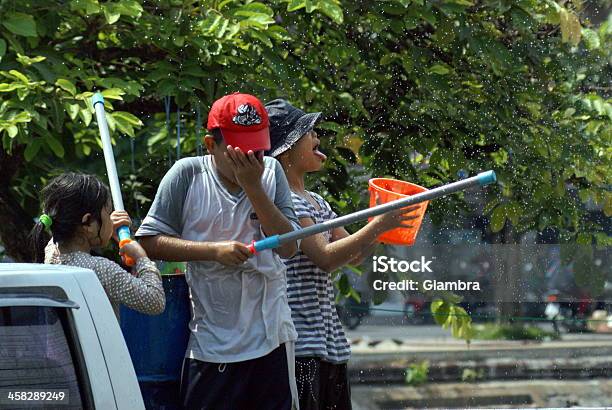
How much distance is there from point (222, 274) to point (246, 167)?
0.30 metres

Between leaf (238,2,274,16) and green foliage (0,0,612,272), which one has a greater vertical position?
leaf (238,2,274,16)

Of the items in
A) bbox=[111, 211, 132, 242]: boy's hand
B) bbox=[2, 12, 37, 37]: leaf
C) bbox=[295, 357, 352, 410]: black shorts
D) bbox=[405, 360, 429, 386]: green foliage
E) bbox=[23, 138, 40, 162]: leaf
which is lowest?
bbox=[405, 360, 429, 386]: green foliage

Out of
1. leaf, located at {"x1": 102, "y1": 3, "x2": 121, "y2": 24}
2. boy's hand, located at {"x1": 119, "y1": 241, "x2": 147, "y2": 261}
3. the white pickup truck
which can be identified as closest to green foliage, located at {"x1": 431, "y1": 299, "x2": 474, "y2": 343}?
leaf, located at {"x1": 102, "y1": 3, "x2": 121, "y2": 24}

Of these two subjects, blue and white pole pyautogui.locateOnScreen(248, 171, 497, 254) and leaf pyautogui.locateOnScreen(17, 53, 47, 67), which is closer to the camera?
blue and white pole pyautogui.locateOnScreen(248, 171, 497, 254)

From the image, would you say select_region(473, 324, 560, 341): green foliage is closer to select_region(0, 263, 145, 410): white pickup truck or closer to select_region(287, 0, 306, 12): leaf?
select_region(287, 0, 306, 12): leaf

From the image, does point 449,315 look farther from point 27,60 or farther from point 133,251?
point 133,251

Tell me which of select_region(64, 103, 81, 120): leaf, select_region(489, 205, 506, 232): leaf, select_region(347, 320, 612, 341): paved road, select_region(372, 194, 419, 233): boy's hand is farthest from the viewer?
select_region(347, 320, 612, 341): paved road

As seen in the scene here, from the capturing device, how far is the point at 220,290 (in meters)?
3.33

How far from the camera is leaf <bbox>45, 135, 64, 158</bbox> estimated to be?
4715mm

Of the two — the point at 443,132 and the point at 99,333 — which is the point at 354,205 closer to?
the point at 443,132

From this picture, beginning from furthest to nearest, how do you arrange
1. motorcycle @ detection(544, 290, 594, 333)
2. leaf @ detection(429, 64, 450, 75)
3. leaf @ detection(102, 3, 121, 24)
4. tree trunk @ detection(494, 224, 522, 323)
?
1. motorcycle @ detection(544, 290, 594, 333)
2. tree trunk @ detection(494, 224, 522, 323)
3. leaf @ detection(429, 64, 450, 75)
4. leaf @ detection(102, 3, 121, 24)

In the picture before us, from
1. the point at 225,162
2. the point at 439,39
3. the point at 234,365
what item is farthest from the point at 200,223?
the point at 439,39

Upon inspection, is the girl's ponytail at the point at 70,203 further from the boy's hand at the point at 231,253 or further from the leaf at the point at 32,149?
the leaf at the point at 32,149

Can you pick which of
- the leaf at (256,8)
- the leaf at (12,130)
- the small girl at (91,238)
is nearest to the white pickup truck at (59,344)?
the small girl at (91,238)
